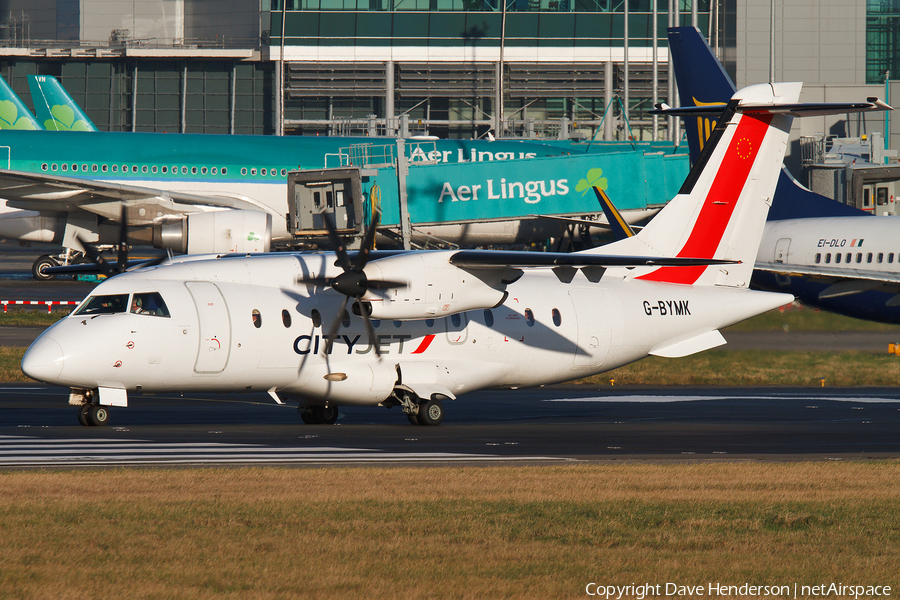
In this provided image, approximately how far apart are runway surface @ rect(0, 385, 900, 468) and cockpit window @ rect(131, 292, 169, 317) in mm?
2140

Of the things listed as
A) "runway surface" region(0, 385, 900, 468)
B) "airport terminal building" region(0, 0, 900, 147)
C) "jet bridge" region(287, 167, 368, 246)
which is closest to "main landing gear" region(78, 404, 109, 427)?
"runway surface" region(0, 385, 900, 468)

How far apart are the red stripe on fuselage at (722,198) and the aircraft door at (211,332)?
952 centimetres

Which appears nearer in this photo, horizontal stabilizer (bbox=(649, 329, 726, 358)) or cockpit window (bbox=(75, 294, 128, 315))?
cockpit window (bbox=(75, 294, 128, 315))

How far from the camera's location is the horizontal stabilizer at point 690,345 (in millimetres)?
24109

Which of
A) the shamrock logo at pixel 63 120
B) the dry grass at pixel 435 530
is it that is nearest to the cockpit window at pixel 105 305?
the dry grass at pixel 435 530

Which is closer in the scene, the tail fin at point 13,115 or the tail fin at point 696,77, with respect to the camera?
the tail fin at point 696,77

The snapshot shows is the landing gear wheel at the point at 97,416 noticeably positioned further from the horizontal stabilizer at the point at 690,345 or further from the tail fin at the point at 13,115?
the tail fin at the point at 13,115

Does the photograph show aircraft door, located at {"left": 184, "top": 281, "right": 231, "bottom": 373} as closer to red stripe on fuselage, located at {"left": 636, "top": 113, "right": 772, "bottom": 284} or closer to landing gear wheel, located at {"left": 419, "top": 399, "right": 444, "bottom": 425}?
landing gear wheel, located at {"left": 419, "top": 399, "right": 444, "bottom": 425}

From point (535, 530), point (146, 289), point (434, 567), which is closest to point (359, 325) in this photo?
point (146, 289)

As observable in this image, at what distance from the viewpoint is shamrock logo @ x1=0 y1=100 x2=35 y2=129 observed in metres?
61.8

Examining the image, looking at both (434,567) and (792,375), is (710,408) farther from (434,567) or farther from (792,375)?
(434,567)

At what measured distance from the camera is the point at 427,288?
20.5 m

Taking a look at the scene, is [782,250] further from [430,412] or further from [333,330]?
[333,330]

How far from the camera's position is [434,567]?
31.4ft
